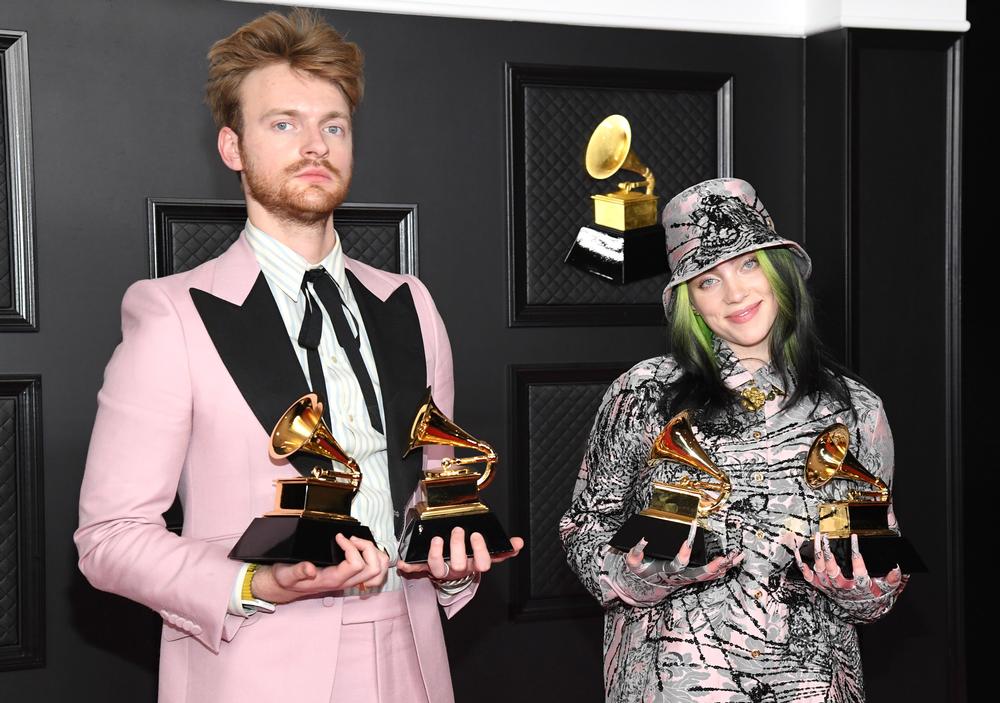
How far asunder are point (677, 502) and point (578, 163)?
4.65ft

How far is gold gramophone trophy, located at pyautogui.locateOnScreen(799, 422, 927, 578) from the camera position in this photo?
188 cm

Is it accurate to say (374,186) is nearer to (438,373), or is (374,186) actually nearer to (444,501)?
(438,373)

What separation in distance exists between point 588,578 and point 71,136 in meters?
1.57

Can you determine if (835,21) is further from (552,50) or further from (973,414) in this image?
(973,414)

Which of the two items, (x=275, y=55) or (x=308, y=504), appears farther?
(x=275, y=55)

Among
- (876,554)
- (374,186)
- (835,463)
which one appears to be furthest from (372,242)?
(876,554)

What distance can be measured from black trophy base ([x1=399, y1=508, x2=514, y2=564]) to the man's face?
0.53m

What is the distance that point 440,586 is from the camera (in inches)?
74.4

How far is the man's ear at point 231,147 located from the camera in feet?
6.19

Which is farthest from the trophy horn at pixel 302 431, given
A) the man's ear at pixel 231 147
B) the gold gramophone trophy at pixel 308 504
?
the man's ear at pixel 231 147

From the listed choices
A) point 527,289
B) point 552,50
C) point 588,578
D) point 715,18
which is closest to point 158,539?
point 588,578

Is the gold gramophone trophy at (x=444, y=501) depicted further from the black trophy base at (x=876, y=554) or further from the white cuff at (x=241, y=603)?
the black trophy base at (x=876, y=554)

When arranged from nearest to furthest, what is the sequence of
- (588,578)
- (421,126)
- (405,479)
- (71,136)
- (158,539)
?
(158,539), (405,479), (588,578), (71,136), (421,126)

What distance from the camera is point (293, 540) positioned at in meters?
1.56
